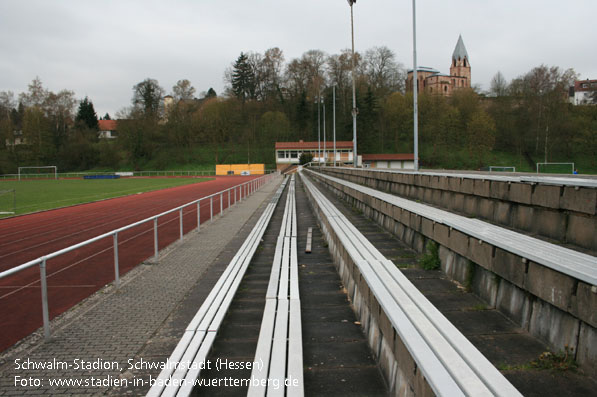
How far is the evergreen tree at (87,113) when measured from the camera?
91.6m

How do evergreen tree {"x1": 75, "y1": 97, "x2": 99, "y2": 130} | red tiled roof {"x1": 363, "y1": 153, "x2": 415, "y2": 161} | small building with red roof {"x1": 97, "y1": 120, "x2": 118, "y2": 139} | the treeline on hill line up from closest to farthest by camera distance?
the treeline on hill < red tiled roof {"x1": 363, "y1": 153, "x2": 415, "y2": 161} < evergreen tree {"x1": 75, "y1": 97, "x2": 99, "y2": 130} < small building with red roof {"x1": 97, "y1": 120, "x2": 118, "y2": 139}

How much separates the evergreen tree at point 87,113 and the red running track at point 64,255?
83.4 metres

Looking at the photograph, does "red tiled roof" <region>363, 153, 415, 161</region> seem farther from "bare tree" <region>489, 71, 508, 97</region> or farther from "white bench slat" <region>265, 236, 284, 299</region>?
"white bench slat" <region>265, 236, 284, 299</region>

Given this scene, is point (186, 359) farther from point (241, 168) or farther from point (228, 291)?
point (241, 168)

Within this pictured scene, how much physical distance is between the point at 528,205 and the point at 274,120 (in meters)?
79.1

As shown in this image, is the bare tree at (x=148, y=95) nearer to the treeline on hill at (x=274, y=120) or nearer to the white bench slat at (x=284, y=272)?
the treeline on hill at (x=274, y=120)

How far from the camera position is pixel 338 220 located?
772 centimetres

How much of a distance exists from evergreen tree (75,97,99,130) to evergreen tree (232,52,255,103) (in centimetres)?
3474

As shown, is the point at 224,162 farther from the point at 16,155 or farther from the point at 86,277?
the point at 86,277

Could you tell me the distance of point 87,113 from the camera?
9231 centimetres

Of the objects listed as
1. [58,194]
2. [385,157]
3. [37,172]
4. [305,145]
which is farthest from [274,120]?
[58,194]

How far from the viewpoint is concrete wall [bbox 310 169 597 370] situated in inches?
93.3

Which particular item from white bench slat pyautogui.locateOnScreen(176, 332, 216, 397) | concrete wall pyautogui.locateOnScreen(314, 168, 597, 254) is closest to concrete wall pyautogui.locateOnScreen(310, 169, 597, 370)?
concrete wall pyautogui.locateOnScreen(314, 168, 597, 254)

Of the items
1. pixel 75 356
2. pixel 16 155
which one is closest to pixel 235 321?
pixel 75 356
